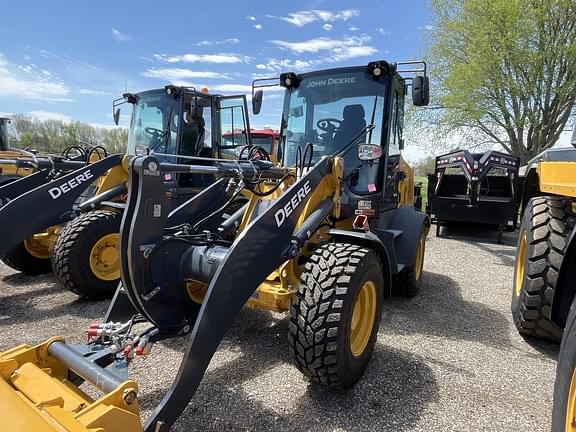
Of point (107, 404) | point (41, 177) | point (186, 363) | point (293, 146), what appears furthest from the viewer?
point (41, 177)

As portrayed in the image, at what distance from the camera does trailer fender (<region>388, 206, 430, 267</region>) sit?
4340 mm

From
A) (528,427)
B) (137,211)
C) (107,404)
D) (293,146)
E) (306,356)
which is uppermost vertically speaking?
(293,146)

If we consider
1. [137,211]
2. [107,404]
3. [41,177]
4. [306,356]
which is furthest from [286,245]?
[41,177]

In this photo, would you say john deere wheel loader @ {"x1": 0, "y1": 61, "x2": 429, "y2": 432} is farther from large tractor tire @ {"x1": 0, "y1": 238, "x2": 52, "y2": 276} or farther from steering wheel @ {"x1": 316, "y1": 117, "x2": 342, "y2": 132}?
large tractor tire @ {"x1": 0, "y1": 238, "x2": 52, "y2": 276}

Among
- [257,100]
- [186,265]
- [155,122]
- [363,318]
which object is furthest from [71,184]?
[363,318]

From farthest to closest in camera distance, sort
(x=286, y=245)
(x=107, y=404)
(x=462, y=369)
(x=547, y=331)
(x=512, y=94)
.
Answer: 1. (x=512, y=94)
2. (x=547, y=331)
3. (x=462, y=369)
4. (x=286, y=245)
5. (x=107, y=404)

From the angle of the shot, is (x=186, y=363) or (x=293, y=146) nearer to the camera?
(x=186, y=363)

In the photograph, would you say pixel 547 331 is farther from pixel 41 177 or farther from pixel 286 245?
pixel 41 177

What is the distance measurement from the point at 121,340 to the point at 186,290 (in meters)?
0.66

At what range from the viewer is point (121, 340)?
7.59 ft

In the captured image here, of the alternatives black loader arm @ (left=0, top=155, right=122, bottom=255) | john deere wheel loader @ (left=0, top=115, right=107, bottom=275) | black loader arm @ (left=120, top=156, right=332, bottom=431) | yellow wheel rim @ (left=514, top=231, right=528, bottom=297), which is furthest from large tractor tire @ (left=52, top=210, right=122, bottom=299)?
yellow wheel rim @ (left=514, top=231, right=528, bottom=297)

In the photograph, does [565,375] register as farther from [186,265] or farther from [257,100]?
[257,100]

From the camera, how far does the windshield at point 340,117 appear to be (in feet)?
13.5

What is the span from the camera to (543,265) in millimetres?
3391
